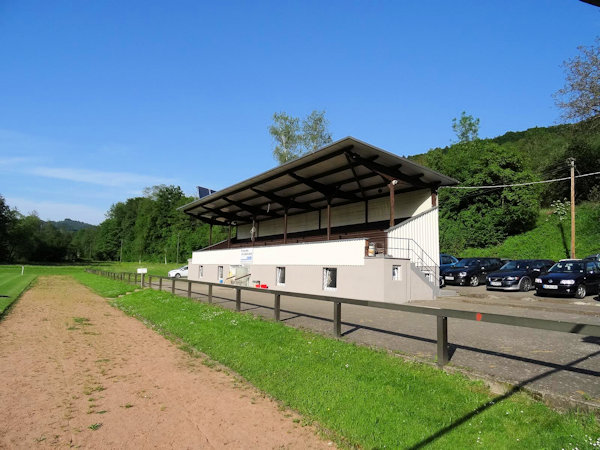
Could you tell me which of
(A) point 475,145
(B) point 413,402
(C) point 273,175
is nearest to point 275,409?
(B) point 413,402

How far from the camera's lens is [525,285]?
18.1 metres

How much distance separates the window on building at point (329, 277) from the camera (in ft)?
58.4

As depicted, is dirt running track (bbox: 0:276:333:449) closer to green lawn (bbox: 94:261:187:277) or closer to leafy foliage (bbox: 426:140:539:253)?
leafy foliage (bbox: 426:140:539:253)

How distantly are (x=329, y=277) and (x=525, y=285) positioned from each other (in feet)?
31.7

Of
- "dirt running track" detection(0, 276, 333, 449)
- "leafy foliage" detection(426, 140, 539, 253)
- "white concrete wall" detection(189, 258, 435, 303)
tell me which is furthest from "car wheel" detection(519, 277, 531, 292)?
"dirt running track" detection(0, 276, 333, 449)

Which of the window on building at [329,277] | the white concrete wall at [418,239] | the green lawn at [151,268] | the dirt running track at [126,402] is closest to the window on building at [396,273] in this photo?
the white concrete wall at [418,239]

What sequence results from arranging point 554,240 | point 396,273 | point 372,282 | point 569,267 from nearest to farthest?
1. point 372,282
2. point 396,273
3. point 569,267
4. point 554,240

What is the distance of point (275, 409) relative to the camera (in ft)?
14.5

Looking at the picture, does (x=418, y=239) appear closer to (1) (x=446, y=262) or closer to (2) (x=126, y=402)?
(1) (x=446, y=262)

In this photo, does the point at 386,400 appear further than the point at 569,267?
No

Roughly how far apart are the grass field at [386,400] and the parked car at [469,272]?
16076mm

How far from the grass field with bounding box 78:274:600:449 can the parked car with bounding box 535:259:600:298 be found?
13.0 m

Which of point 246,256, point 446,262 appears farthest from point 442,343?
point 246,256

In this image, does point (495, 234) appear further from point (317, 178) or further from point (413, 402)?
point (413, 402)
